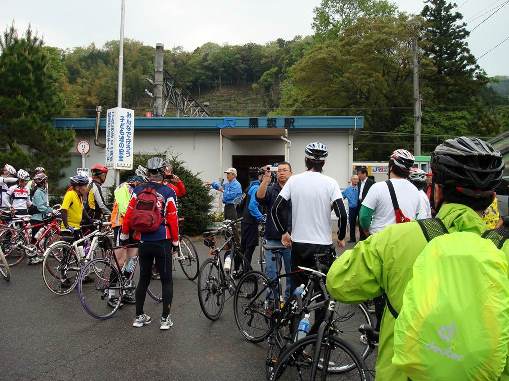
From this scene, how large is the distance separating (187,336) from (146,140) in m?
16.2

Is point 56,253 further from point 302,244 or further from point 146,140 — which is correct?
point 146,140

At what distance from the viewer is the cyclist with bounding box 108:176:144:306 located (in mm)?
6598

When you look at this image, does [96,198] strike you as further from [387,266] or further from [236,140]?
[236,140]

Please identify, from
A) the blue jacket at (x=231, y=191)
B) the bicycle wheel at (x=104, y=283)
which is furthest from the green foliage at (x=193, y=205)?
the bicycle wheel at (x=104, y=283)

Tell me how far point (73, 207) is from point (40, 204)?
2.64 meters

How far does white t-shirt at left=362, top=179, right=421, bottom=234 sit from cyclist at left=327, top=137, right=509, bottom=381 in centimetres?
300

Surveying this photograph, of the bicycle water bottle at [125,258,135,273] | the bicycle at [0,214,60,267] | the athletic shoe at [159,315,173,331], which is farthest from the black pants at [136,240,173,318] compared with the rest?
the bicycle at [0,214,60,267]

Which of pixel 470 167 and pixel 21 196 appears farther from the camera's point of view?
pixel 21 196

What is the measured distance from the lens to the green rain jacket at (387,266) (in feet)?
5.61


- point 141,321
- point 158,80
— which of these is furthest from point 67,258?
point 158,80

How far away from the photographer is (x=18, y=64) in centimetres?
1847

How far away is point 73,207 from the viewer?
7926mm

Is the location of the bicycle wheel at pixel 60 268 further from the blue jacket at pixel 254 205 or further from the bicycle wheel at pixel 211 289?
the blue jacket at pixel 254 205

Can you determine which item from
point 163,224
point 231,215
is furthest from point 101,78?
point 163,224
